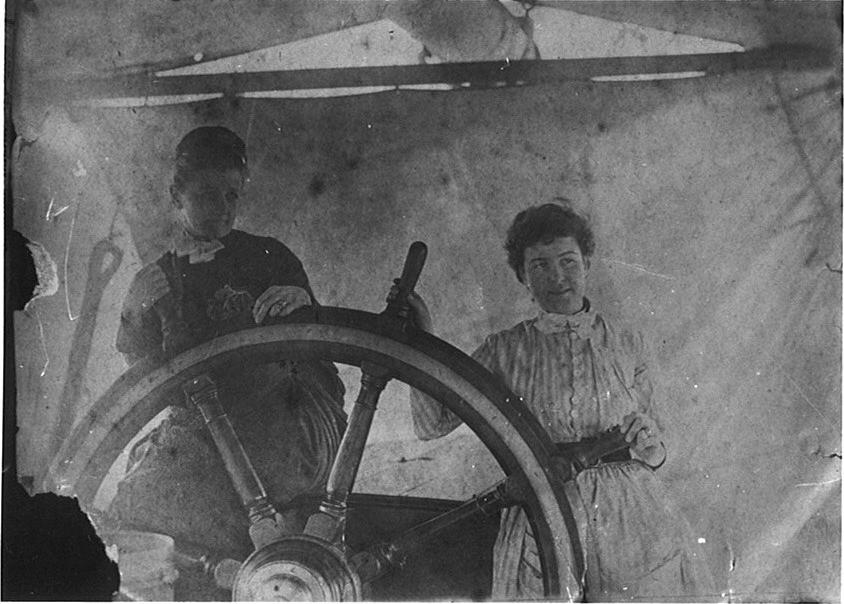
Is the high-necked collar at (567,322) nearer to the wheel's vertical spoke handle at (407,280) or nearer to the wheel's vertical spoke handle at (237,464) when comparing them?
the wheel's vertical spoke handle at (407,280)

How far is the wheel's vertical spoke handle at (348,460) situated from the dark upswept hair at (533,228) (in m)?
0.54

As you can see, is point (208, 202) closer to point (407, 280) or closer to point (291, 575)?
point (407, 280)

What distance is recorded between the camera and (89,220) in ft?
10.4

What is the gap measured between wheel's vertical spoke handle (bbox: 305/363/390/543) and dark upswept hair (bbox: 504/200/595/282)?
21.1 inches

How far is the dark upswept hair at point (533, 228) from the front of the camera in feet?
10.5

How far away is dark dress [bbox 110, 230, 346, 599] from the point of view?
3090 millimetres

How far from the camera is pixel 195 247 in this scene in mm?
3172

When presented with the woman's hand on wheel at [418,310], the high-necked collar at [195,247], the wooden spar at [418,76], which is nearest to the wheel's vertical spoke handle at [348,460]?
the woman's hand on wheel at [418,310]

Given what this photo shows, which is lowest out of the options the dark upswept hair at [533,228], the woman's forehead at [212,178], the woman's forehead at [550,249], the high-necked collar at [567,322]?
the high-necked collar at [567,322]

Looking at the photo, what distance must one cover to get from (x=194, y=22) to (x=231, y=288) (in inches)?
33.0

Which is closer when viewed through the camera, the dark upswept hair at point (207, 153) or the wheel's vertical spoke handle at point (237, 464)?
the wheel's vertical spoke handle at point (237, 464)

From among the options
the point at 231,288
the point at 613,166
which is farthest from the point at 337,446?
the point at 613,166

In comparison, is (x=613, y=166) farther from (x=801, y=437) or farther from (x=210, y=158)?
(x=210, y=158)

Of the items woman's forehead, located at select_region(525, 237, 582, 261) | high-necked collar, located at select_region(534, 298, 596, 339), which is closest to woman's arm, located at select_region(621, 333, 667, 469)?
high-necked collar, located at select_region(534, 298, 596, 339)
